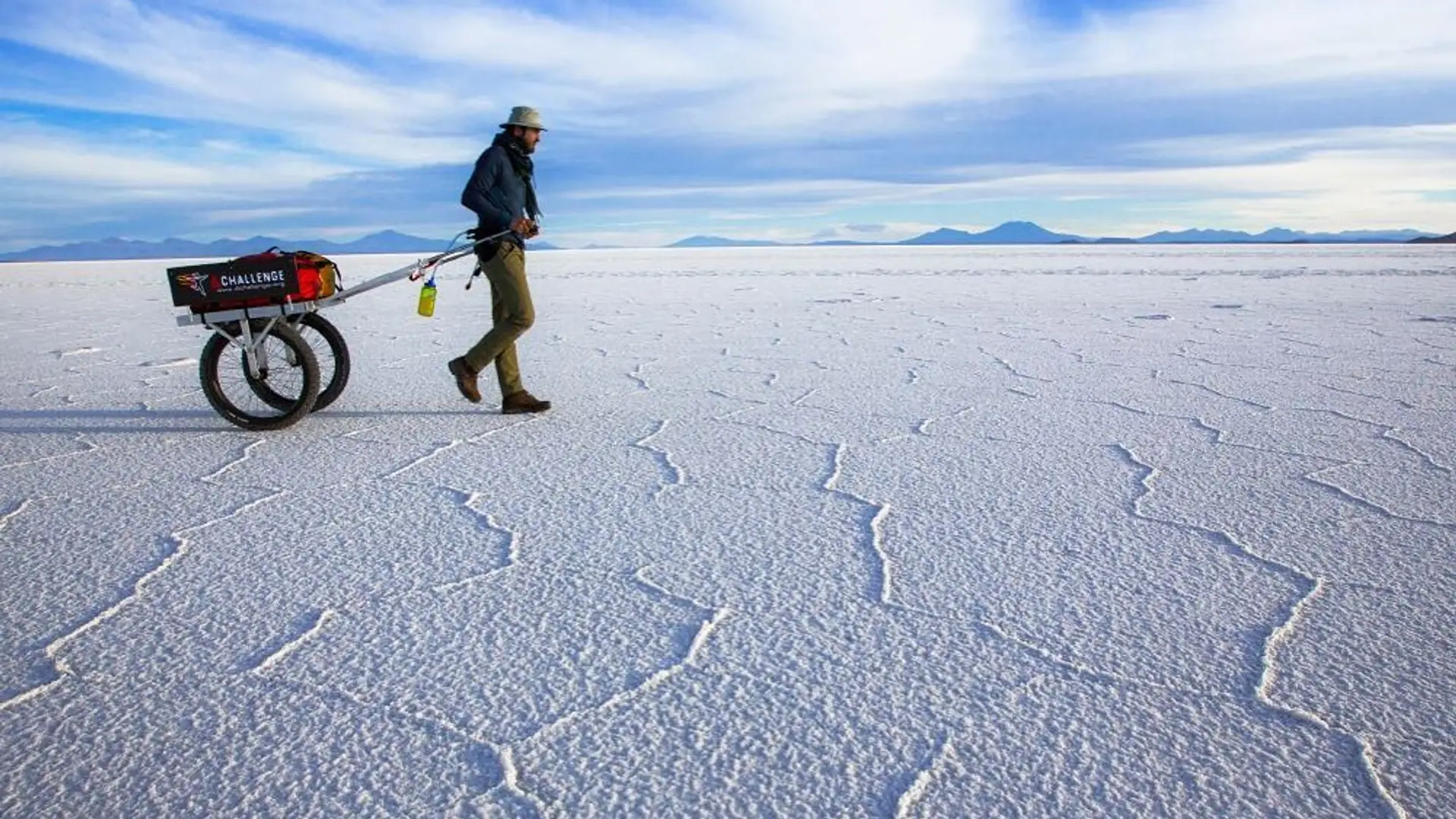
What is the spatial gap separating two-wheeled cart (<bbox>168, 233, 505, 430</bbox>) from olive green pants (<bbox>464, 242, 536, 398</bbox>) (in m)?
0.14

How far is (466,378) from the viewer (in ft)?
15.0

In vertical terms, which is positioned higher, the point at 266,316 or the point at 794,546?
the point at 266,316

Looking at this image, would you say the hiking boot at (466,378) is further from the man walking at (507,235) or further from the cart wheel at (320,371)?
the cart wheel at (320,371)

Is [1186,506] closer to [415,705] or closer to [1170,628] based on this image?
[1170,628]

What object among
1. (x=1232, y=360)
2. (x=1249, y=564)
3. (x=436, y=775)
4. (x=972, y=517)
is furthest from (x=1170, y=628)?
(x=1232, y=360)

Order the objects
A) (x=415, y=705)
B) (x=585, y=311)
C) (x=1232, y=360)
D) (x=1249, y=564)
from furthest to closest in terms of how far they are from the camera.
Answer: (x=585, y=311), (x=1232, y=360), (x=1249, y=564), (x=415, y=705)

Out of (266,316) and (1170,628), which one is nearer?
(1170,628)

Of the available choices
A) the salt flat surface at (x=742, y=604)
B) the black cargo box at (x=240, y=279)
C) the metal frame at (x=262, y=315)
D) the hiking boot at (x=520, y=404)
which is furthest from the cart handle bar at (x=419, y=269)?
the hiking boot at (x=520, y=404)

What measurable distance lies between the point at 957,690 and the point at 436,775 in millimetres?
931

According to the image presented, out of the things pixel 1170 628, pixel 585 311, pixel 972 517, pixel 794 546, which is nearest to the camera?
pixel 1170 628

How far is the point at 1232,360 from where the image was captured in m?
6.06

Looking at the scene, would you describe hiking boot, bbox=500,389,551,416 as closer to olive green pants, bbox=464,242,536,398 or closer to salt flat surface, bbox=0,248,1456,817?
olive green pants, bbox=464,242,536,398

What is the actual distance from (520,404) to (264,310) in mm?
1169

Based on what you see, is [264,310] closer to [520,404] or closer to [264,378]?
[264,378]
